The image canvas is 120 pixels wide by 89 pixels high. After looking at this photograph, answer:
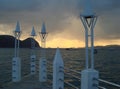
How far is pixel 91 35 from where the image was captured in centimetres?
686

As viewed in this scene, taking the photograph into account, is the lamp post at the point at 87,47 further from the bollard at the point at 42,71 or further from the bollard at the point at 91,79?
the bollard at the point at 42,71

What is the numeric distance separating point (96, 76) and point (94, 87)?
0.28m

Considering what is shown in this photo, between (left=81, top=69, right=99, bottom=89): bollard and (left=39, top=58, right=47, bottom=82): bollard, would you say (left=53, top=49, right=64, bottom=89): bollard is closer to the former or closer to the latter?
(left=81, top=69, right=99, bottom=89): bollard

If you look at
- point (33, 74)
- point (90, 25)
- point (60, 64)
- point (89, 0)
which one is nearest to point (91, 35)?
point (90, 25)

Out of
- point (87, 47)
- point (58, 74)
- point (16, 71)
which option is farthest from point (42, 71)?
point (87, 47)

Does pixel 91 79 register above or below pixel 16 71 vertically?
above

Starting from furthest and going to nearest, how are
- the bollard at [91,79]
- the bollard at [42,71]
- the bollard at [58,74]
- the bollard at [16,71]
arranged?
the bollard at [16,71] → the bollard at [42,71] → the bollard at [58,74] → the bollard at [91,79]

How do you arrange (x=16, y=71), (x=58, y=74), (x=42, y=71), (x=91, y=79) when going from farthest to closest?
(x=16, y=71), (x=42, y=71), (x=58, y=74), (x=91, y=79)

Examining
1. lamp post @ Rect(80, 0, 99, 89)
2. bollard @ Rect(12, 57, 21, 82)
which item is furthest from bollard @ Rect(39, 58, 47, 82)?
lamp post @ Rect(80, 0, 99, 89)

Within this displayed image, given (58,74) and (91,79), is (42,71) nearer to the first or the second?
(58,74)

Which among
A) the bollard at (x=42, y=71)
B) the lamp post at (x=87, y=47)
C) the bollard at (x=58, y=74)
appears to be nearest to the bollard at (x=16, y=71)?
the bollard at (x=42, y=71)

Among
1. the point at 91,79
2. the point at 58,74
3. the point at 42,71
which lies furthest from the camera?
the point at 42,71

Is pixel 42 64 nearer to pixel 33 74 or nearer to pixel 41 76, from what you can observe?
pixel 41 76

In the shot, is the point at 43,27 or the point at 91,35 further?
the point at 43,27
